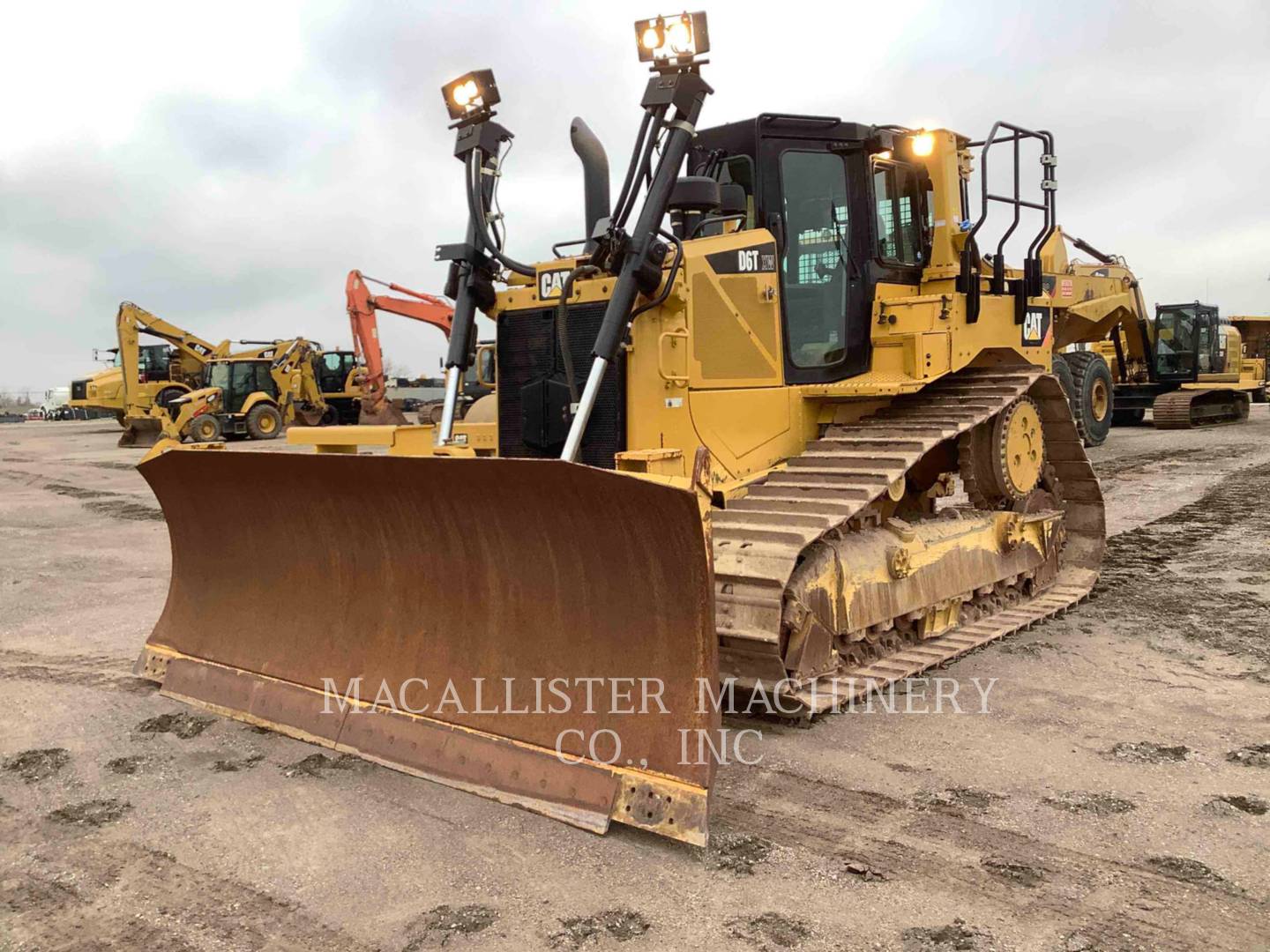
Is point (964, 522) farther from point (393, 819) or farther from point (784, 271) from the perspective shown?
point (393, 819)

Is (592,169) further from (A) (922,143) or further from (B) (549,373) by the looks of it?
(A) (922,143)

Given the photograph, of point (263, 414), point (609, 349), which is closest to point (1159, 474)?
point (609, 349)

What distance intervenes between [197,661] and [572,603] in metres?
2.21

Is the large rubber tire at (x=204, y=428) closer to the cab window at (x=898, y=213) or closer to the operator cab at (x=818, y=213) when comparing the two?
the operator cab at (x=818, y=213)

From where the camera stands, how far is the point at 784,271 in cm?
534

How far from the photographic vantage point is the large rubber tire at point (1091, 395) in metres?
16.5

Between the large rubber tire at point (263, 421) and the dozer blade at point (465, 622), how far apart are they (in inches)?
859

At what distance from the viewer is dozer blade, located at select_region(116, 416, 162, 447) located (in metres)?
26.1

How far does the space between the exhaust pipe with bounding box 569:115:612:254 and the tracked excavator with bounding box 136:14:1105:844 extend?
0.08 ft

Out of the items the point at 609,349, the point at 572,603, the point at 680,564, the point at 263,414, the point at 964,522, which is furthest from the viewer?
the point at 263,414

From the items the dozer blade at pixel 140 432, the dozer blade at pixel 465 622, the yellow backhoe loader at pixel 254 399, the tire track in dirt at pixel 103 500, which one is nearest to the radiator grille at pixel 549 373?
the dozer blade at pixel 465 622

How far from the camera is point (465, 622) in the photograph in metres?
4.05

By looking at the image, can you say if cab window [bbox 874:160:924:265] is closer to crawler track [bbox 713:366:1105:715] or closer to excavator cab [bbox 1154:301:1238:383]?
crawler track [bbox 713:366:1105:715]

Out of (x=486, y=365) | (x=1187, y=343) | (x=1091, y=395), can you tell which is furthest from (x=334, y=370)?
(x=486, y=365)
